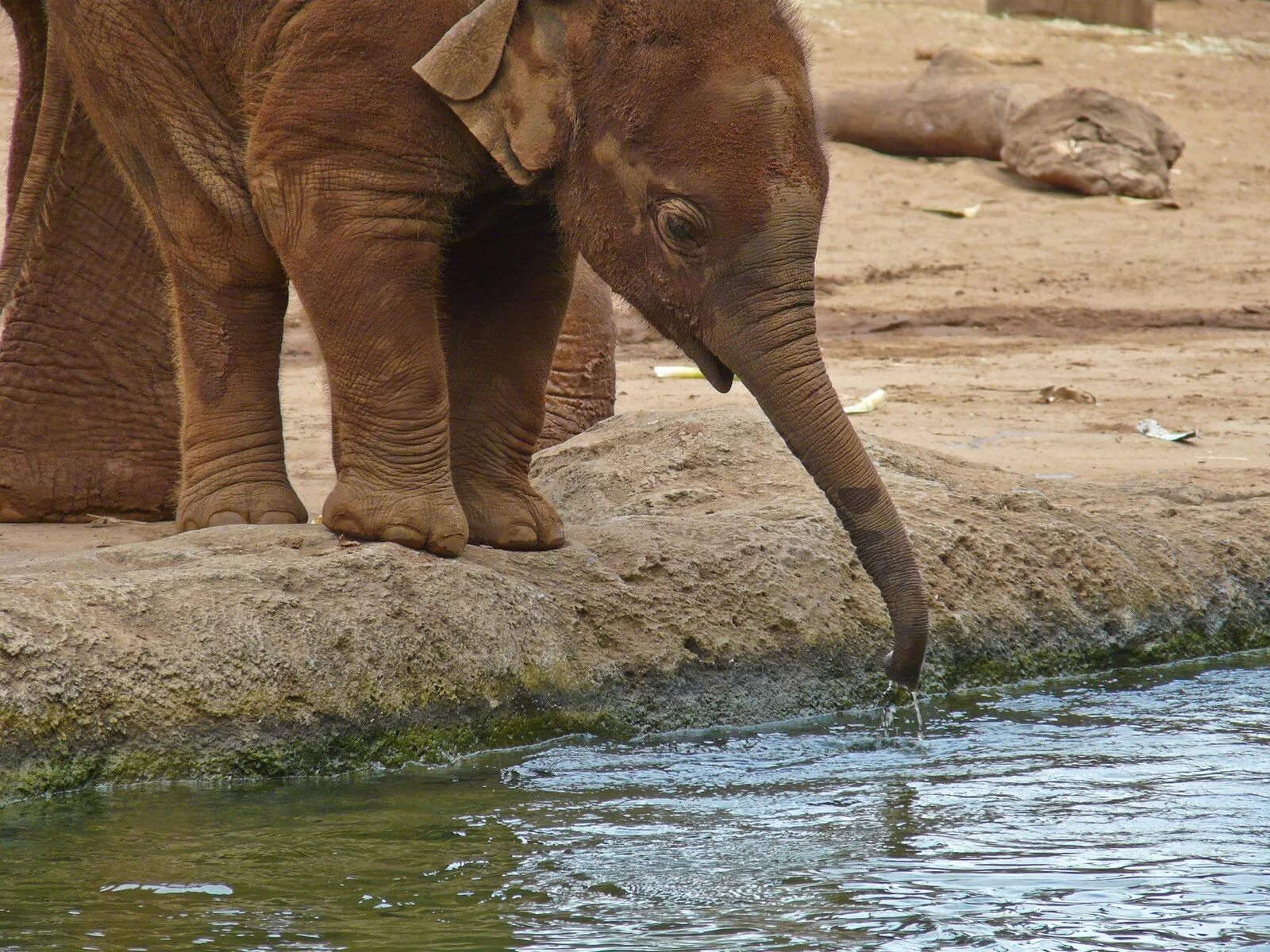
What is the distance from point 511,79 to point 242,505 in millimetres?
1527

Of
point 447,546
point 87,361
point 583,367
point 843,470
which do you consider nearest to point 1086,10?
point 583,367

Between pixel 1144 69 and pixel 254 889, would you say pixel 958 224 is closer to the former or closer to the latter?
pixel 1144 69

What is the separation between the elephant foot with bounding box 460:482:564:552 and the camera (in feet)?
18.3

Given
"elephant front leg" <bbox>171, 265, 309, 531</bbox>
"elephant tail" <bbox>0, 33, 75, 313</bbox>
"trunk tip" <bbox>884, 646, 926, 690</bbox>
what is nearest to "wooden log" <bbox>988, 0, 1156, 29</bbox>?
"elephant tail" <bbox>0, 33, 75, 313</bbox>

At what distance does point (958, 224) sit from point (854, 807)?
35.9ft

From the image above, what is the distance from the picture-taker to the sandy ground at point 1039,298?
9391 mm

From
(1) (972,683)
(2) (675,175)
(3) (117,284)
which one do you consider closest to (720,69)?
(2) (675,175)

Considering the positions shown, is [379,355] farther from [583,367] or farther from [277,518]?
[583,367]

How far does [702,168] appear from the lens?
482cm

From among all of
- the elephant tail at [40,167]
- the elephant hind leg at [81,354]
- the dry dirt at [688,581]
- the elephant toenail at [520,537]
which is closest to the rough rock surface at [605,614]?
the dry dirt at [688,581]

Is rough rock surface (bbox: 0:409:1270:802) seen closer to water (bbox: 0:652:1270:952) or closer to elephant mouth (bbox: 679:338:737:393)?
water (bbox: 0:652:1270:952)

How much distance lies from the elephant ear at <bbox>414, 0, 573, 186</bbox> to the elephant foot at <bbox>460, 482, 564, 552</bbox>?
103cm

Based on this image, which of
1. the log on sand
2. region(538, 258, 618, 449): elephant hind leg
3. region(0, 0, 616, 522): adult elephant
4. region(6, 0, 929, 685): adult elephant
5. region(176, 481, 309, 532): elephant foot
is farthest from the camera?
the log on sand

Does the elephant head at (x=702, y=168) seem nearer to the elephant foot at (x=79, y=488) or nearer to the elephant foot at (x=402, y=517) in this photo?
the elephant foot at (x=402, y=517)
